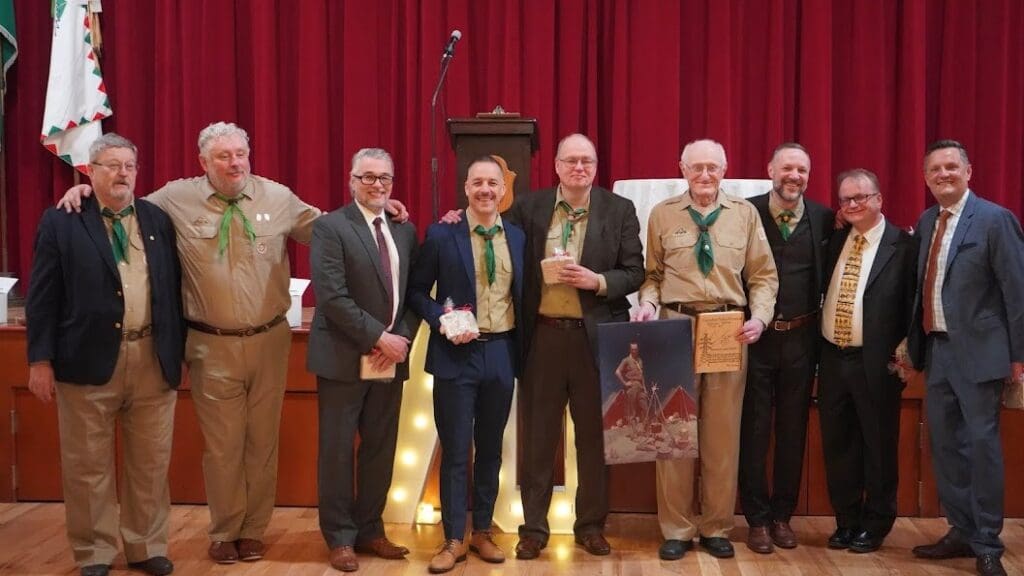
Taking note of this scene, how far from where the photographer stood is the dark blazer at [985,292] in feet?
10.9

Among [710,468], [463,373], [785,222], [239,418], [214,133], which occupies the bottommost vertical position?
[710,468]

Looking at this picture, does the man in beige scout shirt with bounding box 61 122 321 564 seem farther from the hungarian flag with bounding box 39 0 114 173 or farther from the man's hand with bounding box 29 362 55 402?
the hungarian flag with bounding box 39 0 114 173

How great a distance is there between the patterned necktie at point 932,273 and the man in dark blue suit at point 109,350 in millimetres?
2777

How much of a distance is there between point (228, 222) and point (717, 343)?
1.86m

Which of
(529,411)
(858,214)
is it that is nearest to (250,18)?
(529,411)

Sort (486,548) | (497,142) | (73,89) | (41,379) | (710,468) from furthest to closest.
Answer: (73,89) → (497,142) → (710,468) → (486,548) → (41,379)

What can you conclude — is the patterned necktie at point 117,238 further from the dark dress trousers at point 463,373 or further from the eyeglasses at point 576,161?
the eyeglasses at point 576,161

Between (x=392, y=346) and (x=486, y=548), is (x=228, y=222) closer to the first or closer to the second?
(x=392, y=346)

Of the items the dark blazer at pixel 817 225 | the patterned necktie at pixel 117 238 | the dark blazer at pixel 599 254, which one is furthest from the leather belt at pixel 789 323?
the patterned necktie at pixel 117 238

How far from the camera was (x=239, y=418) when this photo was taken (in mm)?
3486

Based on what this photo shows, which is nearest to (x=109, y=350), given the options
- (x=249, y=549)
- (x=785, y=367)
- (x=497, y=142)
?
(x=249, y=549)

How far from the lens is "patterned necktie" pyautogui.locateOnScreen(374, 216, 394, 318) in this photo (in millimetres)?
3410

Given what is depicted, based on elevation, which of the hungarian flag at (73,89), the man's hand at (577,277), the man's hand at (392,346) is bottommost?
the man's hand at (392,346)

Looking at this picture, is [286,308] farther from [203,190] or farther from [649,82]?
[649,82]
